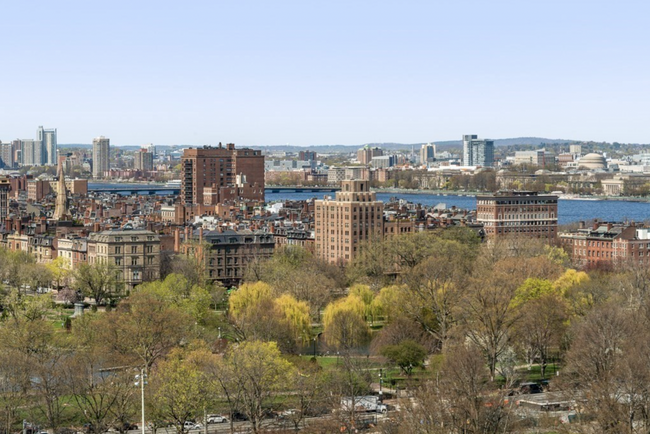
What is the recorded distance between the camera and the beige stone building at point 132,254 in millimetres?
96625

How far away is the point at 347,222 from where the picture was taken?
11094cm

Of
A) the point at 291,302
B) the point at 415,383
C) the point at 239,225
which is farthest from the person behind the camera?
the point at 239,225

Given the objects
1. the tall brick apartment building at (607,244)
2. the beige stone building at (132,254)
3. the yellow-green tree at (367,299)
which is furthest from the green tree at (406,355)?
the tall brick apartment building at (607,244)

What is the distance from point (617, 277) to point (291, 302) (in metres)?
20.5

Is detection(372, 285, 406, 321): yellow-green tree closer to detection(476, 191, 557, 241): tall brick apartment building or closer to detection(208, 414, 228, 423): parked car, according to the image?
detection(208, 414, 228, 423): parked car

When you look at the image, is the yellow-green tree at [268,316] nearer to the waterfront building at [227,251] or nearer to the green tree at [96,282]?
the green tree at [96,282]

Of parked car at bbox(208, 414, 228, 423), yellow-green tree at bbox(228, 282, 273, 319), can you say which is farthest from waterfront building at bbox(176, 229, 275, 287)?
parked car at bbox(208, 414, 228, 423)

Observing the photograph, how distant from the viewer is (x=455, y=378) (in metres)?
49.9

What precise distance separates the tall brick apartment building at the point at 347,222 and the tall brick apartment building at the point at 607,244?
17.9m

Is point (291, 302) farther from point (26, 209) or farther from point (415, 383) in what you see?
point (26, 209)

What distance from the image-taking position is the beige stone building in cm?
9662

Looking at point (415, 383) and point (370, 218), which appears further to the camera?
point (370, 218)

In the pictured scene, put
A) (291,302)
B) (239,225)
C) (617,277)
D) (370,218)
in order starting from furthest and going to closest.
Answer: (239,225) → (370,218) → (617,277) → (291,302)

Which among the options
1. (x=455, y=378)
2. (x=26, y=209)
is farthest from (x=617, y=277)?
(x=26, y=209)
